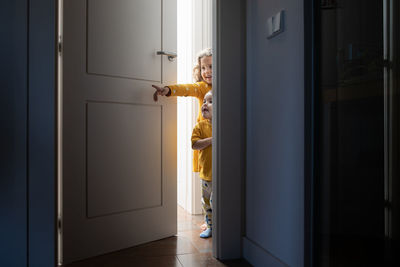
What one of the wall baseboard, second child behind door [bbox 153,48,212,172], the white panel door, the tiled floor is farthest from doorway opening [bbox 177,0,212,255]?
the wall baseboard

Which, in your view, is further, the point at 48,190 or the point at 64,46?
the point at 64,46

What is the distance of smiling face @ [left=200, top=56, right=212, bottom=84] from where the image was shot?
2146 mm

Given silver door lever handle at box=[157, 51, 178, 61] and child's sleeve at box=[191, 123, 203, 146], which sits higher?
silver door lever handle at box=[157, 51, 178, 61]

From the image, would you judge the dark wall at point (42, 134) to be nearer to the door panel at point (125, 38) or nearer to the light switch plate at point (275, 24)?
the door panel at point (125, 38)

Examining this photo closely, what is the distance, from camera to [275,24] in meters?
1.33

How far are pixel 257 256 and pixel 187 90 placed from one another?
3.52 feet

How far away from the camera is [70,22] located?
5.21 ft

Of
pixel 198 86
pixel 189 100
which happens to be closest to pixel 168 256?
pixel 198 86

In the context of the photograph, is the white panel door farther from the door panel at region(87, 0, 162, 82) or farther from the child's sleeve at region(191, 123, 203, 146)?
the child's sleeve at region(191, 123, 203, 146)
